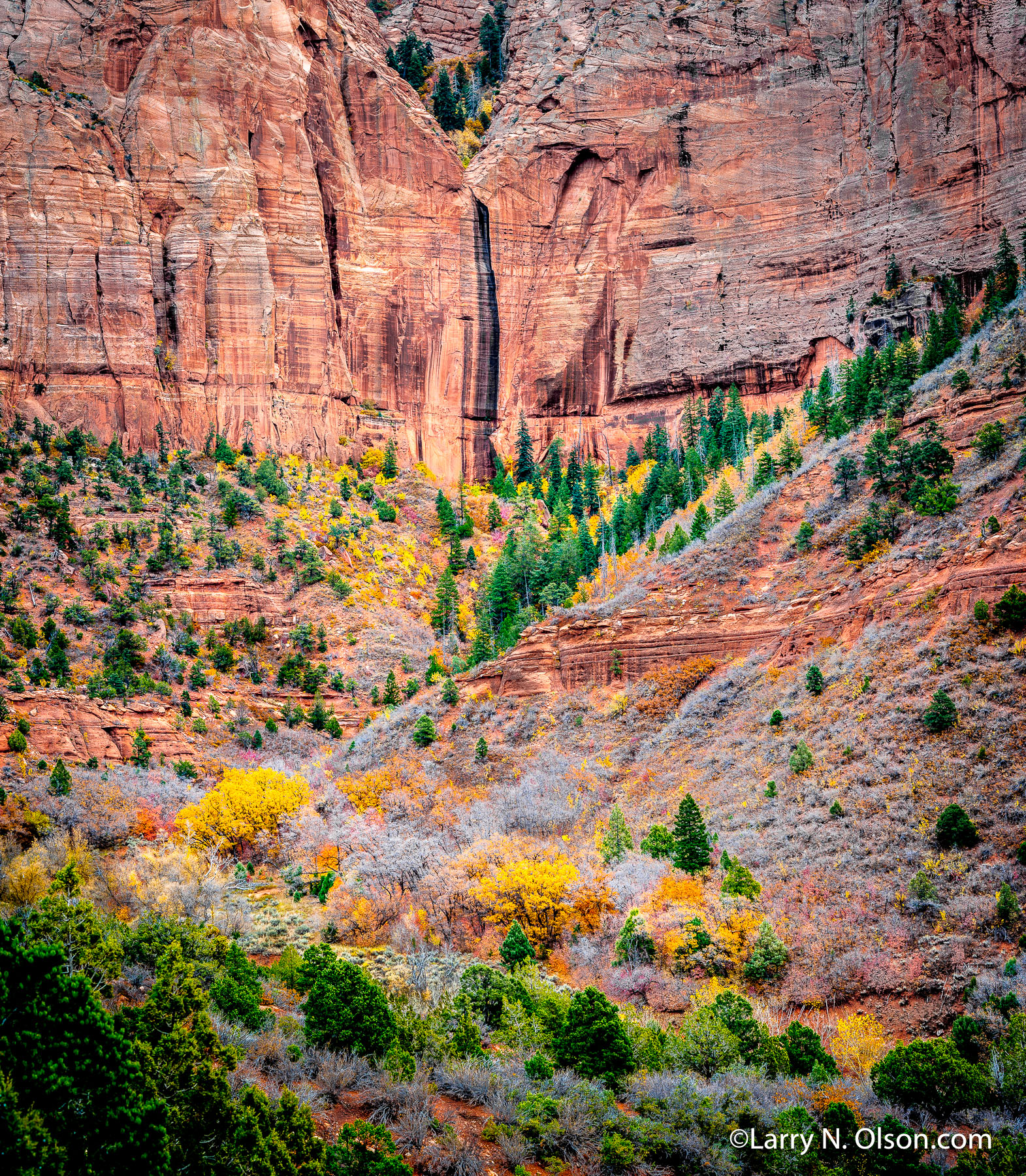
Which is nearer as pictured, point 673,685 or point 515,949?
point 515,949

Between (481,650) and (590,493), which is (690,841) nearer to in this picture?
(481,650)

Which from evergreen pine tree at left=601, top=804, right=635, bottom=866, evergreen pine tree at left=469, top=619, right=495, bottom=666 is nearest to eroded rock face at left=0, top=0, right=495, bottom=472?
evergreen pine tree at left=469, top=619, right=495, bottom=666

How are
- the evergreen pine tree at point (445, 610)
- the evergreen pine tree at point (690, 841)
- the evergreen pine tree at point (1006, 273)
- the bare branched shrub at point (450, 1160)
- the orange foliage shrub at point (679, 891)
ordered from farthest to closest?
the evergreen pine tree at point (445, 610), the evergreen pine tree at point (1006, 273), the evergreen pine tree at point (690, 841), the orange foliage shrub at point (679, 891), the bare branched shrub at point (450, 1160)

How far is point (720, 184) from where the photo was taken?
8962 centimetres

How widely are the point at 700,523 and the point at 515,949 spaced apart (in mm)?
34196

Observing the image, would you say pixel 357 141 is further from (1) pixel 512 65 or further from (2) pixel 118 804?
(2) pixel 118 804

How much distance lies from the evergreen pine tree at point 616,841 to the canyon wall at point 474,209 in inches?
2157

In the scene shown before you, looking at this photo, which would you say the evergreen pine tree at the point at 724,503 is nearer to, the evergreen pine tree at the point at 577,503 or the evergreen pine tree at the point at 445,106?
the evergreen pine tree at the point at 577,503

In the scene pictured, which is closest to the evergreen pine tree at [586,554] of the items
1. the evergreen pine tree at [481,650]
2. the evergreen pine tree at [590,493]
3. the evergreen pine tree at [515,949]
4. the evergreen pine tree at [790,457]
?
the evergreen pine tree at [590,493]

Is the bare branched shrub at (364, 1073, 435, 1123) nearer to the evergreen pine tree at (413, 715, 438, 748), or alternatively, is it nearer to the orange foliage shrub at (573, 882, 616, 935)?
the orange foliage shrub at (573, 882, 616, 935)

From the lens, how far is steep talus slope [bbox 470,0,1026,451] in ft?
259

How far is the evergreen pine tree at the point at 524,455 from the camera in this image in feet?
292

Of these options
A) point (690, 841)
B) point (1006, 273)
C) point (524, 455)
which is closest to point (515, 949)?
point (690, 841)

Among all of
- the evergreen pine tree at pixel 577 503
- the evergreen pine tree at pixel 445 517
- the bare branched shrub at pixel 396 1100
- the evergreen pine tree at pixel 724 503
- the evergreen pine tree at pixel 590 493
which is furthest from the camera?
the evergreen pine tree at pixel 590 493
